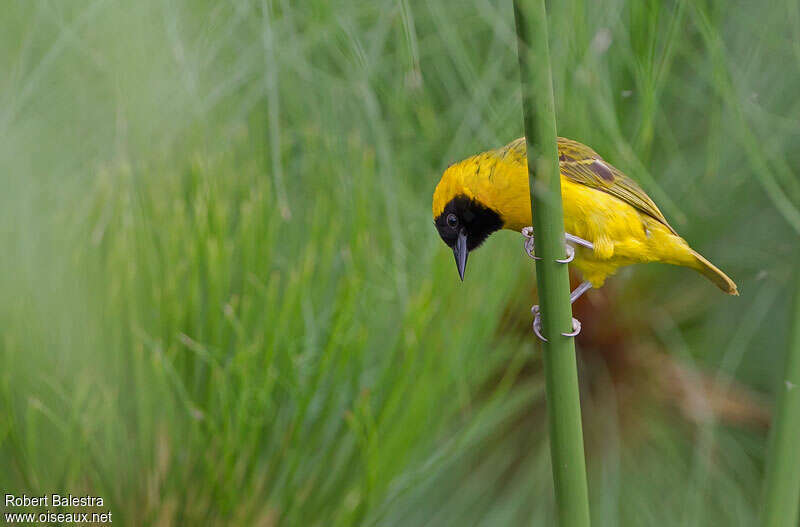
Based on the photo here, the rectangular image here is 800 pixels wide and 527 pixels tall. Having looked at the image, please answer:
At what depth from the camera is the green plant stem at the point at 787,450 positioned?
29 cm

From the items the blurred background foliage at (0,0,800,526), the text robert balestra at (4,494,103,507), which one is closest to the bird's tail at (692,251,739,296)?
the blurred background foliage at (0,0,800,526)

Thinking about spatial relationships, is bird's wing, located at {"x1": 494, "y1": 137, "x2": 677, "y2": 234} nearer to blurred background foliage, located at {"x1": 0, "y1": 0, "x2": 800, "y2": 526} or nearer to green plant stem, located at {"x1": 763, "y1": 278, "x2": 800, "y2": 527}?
blurred background foliage, located at {"x1": 0, "y1": 0, "x2": 800, "y2": 526}

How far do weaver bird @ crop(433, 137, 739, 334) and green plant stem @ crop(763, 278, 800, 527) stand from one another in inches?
4.1

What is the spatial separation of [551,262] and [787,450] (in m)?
0.12

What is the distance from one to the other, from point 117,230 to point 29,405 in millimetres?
74

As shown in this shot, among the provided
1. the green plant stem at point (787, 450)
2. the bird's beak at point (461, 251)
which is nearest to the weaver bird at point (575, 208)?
the bird's beak at point (461, 251)

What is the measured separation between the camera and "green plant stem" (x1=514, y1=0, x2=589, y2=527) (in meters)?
0.25

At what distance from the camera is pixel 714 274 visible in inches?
14.4

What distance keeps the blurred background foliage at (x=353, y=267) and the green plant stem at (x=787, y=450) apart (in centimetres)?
6

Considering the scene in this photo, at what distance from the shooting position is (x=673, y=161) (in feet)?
1.24

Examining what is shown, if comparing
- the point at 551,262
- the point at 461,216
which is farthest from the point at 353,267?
the point at 461,216

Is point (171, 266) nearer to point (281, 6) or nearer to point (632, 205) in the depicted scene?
point (281, 6)

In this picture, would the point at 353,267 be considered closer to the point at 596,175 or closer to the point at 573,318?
the point at 573,318

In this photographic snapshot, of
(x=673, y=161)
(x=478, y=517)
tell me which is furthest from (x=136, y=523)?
(x=673, y=161)
